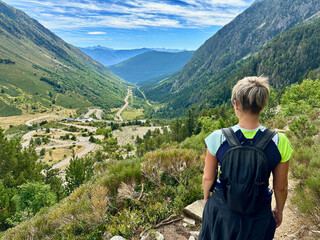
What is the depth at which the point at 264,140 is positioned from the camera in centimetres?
192

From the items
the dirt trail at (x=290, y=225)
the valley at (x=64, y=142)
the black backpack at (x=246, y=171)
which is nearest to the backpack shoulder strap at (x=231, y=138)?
the black backpack at (x=246, y=171)

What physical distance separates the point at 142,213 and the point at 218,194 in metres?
3.09

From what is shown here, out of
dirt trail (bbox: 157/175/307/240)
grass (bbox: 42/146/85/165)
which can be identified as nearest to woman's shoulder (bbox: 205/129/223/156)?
dirt trail (bbox: 157/175/307/240)

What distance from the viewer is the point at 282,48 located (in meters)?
134

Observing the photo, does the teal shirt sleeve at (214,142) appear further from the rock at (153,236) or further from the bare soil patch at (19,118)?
the bare soil patch at (19,118)

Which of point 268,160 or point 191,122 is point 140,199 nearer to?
point 268,160

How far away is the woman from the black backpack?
64mm

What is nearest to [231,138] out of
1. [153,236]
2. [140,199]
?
[153,236]

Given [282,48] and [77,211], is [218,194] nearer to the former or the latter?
[77,211]

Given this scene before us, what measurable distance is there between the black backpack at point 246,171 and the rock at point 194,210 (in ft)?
9.24

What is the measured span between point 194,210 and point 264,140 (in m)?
3.44

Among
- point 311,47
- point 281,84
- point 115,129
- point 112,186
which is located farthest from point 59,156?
point 311,47

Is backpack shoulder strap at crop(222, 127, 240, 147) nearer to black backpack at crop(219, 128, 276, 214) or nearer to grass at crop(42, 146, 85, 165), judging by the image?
black backpack at crop(219, 128, 276, 214)

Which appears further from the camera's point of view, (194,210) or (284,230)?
(194,210)
